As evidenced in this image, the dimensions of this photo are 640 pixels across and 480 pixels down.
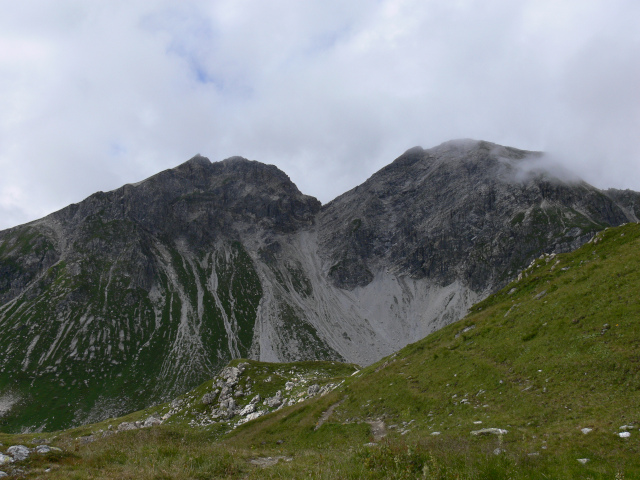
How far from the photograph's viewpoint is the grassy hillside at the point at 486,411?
12.9m

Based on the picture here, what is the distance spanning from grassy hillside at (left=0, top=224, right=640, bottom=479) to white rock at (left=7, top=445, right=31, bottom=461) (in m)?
1.00

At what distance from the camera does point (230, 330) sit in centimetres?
19988

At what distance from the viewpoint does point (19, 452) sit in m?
14.6

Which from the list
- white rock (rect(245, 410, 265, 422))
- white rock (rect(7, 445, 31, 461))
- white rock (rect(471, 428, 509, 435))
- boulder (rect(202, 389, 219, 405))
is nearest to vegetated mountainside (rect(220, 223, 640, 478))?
white rock (rect(471, 428, 509, 435))

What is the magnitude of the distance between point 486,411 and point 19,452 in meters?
24.2

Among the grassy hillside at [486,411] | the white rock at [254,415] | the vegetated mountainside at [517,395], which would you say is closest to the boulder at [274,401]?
the white rock at [254,415]

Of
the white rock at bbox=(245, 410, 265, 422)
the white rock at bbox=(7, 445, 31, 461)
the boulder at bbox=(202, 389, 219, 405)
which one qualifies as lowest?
the white rock at bbox=(245, 410, 265, 422)

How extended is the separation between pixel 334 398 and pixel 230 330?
172949 millimetres

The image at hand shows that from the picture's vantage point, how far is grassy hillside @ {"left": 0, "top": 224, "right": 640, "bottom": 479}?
1285cm

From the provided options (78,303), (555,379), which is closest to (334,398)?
(555,379)

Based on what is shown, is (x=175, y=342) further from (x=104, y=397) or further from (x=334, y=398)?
(x=334, y=398)

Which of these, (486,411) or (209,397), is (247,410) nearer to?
(209,397)

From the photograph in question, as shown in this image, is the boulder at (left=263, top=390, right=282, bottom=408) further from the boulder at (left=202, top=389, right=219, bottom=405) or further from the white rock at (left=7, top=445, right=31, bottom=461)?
the white rock at (left=7, top=445, right=31, bottom=461)

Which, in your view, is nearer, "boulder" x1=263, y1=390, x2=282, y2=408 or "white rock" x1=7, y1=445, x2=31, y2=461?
"white rock" x1=7, y1=445, x2=31, y2=461
